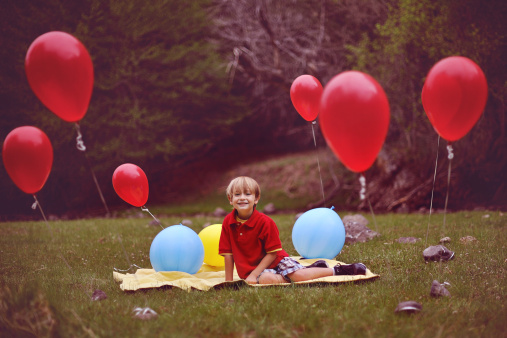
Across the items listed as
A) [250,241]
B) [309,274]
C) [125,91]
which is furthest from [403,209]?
[125,91]

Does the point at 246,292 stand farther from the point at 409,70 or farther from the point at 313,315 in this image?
the point at 409,70

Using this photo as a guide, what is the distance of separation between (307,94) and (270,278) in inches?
96.5

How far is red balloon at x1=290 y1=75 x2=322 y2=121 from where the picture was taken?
556 cm

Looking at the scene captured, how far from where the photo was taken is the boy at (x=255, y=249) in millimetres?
4211

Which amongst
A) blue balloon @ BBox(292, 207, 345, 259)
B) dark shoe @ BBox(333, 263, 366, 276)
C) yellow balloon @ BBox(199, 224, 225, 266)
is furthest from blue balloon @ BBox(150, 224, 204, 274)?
dark shoe @ BBox(333, 263, 366, 276)

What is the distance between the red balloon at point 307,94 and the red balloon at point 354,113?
2172mm

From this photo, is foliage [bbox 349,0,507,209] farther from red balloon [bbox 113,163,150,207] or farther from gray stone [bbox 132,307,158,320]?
gray stone [bbox 132,307,158,320]

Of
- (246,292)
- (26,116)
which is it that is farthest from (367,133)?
(26,116)

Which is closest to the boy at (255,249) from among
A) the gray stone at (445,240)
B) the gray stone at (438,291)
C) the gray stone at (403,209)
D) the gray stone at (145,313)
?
the gray stone at (438,291)

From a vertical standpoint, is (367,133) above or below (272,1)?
below

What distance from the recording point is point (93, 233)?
24.6 feet

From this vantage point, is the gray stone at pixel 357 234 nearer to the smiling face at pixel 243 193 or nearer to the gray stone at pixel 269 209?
the smiling face at pixel 243 193

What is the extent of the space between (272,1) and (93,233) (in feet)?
28.3

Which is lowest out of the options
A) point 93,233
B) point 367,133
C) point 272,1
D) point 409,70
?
point 93,233
